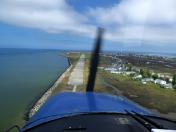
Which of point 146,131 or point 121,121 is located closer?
point 146,131

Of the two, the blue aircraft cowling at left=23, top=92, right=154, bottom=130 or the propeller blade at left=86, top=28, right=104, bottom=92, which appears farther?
the propeller blade at left=86, top=28, right=104, bottom=92

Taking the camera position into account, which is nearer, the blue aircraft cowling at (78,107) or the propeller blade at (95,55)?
the blue aircraft cowling at (78,107)

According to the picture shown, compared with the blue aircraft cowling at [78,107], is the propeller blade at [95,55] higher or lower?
higher

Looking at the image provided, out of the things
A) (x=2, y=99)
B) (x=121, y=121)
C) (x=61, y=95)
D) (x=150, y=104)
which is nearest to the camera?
(x=121, y=121)

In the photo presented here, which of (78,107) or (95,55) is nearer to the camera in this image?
(78,107)

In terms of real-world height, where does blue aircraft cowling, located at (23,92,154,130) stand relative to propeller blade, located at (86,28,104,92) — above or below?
below

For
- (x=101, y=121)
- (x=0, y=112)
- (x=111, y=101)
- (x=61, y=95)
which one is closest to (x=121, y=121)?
(x=101, y=121)

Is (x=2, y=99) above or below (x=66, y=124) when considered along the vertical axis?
below

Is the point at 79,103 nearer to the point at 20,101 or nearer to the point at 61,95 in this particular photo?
the point at 61,95
